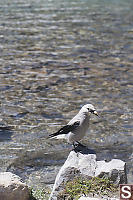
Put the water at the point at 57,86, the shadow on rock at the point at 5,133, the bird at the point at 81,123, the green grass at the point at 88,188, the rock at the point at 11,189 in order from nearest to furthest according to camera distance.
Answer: the green grass at the point at 88,188
the rock at the point at 11,189
the bird at the point at 81,123
the water at the point at 57,86
the shadow on rock at the point at 5,133

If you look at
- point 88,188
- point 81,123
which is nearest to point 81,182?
point 88,188

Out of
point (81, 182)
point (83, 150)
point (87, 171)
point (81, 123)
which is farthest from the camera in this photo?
point (83, 150)

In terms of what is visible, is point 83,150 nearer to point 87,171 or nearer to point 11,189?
point 87,171

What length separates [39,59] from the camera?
22.3 metres

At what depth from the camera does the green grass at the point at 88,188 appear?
741 cm

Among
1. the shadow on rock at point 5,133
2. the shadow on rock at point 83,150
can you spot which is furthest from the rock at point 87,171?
the shadow on rock at point 5,133

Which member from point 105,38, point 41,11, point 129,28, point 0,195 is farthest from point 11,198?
point 41,11

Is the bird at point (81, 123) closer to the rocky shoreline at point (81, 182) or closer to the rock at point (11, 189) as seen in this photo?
the rocky shoreline at point (81, 182)

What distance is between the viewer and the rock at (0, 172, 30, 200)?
7.54 meters

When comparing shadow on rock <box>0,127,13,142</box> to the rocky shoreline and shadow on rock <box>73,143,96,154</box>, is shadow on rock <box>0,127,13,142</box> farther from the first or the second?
the rocky shoreline

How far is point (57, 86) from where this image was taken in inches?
696

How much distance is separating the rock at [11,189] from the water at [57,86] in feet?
6.48

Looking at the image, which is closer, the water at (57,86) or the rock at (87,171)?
the rock at (87,171)

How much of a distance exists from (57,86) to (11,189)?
10414 mm
